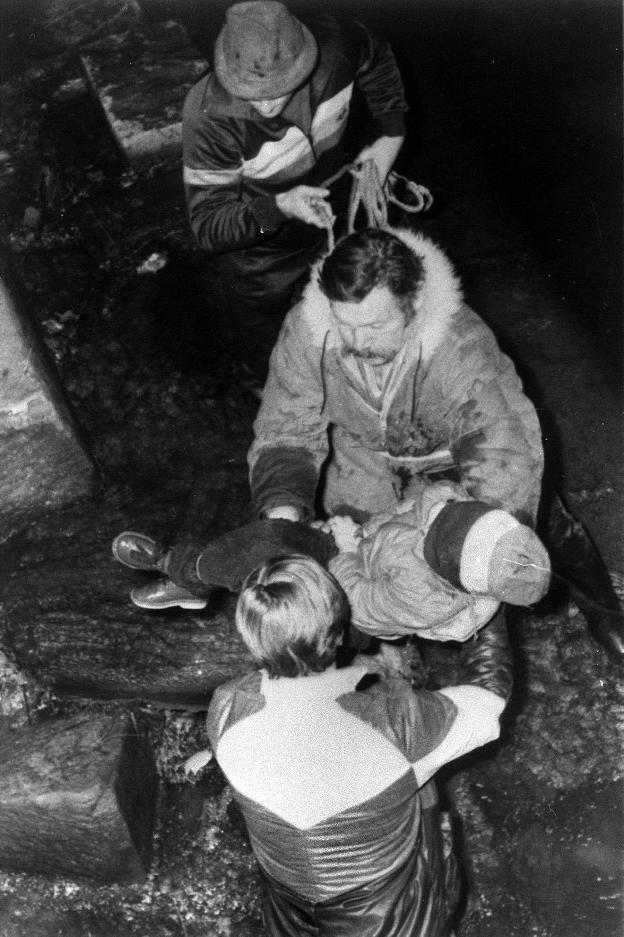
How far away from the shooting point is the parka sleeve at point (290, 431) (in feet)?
11.6

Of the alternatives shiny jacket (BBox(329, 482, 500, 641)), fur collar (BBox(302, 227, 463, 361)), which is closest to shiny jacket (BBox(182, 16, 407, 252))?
fur collar (BBox(302, 227, 463, 361))

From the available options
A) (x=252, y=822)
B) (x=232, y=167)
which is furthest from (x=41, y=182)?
(x=252, y=822)

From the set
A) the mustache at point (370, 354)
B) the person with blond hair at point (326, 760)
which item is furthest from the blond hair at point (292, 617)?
the mustache at point (370, 354)

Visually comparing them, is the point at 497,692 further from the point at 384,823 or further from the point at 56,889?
the point at 56,889

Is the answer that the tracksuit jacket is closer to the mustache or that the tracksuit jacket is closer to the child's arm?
the mustache

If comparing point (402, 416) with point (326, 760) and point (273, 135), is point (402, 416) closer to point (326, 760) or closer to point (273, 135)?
point (326, 760)

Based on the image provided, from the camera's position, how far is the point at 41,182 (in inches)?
259

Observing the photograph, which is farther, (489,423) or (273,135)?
(273,135)

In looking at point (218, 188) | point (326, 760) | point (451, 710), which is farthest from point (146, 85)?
point (326, 760)

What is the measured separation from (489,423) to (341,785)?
1.40 m

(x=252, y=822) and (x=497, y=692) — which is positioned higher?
(x=252, y=822)

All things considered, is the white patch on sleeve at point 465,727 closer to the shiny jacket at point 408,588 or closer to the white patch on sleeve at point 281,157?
the shiny jacket at point 408,588

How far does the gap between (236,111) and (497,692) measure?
9.23ft

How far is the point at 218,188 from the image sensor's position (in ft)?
14.1
